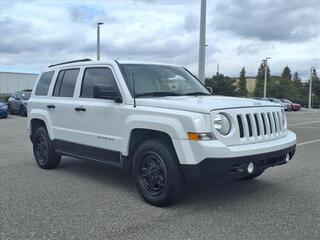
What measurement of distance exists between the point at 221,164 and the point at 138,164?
123 centimetres

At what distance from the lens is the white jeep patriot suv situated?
16.8 ft

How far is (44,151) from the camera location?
811 cm

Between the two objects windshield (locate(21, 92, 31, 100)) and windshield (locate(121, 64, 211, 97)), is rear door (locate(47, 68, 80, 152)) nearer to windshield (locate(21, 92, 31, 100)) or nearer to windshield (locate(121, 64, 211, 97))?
windshield (locate(121, 64, 211, 97))

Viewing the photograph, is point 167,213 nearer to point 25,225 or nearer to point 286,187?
point 25,225

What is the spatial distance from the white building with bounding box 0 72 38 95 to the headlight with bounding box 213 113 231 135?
4869cm

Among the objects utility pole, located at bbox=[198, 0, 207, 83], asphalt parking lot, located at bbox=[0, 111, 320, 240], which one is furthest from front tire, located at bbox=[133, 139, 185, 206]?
utility pole, located at bbox=[198, 0, 207, 83]

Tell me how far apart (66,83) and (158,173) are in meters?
2.83

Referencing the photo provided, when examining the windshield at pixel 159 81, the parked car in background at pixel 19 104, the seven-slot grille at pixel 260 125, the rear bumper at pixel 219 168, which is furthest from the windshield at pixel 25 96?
the rear bumper at pixel 219 168

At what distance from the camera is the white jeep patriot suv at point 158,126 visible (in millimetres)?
5133

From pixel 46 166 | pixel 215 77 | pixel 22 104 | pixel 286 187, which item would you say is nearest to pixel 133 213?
pixel 286 187

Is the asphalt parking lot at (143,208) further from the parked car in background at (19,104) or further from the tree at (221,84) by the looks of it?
the tree at (221,84)

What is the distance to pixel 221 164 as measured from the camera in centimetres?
504

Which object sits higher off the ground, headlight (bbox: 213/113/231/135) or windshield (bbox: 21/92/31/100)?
headlight (bbox: 213/113/231/135)

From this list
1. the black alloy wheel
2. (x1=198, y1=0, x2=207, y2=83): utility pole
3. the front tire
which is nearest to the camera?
the front tire
